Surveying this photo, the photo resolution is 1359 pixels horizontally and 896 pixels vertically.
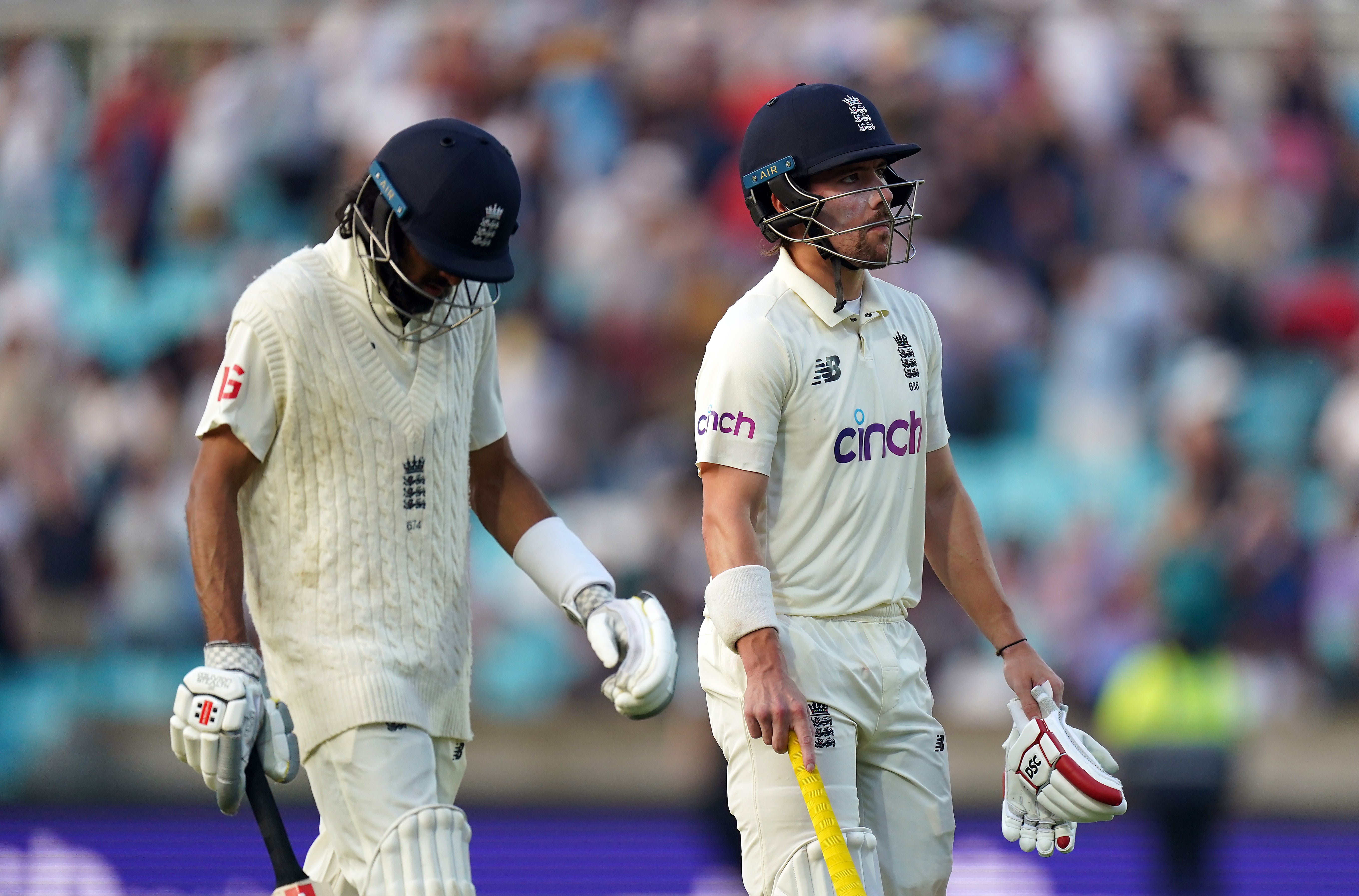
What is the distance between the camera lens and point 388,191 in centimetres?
389

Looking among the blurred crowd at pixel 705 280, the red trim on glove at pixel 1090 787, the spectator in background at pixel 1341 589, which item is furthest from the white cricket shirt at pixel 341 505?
the spectator in background at pixel 1341 589

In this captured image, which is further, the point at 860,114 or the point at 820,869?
the point at 860,114

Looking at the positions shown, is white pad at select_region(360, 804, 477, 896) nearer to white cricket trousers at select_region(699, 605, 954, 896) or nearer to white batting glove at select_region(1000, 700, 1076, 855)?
white cricket trousers at select_region(699, 605, 954, 896)

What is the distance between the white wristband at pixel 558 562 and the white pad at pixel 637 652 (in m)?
0.10

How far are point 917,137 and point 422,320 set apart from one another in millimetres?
7001

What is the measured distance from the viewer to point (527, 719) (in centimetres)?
941

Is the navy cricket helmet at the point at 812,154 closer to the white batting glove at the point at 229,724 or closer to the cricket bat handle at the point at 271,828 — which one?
the white batting glove at the point at 229,724

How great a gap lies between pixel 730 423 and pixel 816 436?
0.73ft

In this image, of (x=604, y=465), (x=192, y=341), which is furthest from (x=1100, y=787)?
(x=192, y=341)

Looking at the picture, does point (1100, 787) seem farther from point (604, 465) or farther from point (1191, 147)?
point (1191, 147)

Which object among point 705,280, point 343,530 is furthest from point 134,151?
point 343,530

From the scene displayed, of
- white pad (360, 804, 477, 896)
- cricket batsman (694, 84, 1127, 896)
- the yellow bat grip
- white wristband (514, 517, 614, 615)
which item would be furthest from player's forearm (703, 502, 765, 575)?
white pad (360, 804, 477, 896)

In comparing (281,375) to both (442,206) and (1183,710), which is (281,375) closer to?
(442,206)

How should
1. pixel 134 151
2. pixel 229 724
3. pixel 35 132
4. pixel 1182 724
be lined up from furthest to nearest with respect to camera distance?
1. pixel 35 132
2. pixel 134 151
3. pixel 1182 724
4. pixel 229 724
